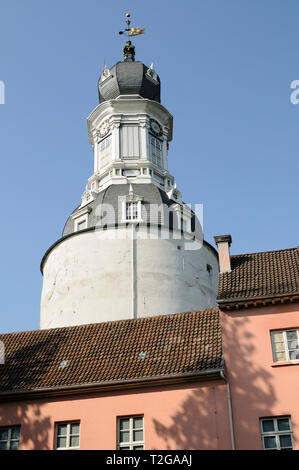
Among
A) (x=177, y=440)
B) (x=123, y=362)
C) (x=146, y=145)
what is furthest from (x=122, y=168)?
(x=177, y=440)

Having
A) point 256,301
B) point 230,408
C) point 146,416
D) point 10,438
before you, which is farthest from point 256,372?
point 10,438

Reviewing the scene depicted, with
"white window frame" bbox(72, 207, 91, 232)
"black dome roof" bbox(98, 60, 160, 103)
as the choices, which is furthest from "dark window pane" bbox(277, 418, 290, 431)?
"black dome roof" bbox(98, 60, 160, 103)

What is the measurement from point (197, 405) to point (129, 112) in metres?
29.6

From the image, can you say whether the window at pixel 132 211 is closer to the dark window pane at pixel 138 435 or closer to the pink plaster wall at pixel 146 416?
the pink plaster wall at pixel 146 416

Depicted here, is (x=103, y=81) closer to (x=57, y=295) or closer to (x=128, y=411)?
(x=57, y=295)

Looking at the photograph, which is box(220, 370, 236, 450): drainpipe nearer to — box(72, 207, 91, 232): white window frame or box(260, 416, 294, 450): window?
box(260, 416, 294, 450): window

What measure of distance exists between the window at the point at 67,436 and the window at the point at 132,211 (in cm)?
1770

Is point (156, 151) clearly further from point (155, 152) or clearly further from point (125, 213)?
point (125, 213)

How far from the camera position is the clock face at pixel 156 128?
1895 inches

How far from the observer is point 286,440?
20.7 metres

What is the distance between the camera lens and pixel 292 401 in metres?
21.1

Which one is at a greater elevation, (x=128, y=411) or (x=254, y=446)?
(x=128, y=411)

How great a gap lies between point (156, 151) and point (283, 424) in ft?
95.4

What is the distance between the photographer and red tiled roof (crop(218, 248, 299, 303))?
2320cm
